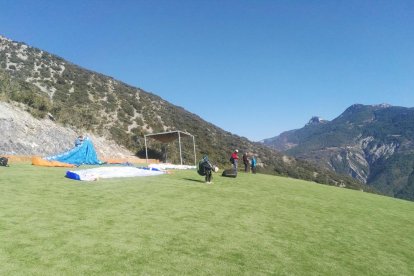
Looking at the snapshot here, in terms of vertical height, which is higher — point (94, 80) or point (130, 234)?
point (94, 80)

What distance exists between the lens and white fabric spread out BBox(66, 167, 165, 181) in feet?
46.1

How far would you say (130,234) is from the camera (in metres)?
6.94

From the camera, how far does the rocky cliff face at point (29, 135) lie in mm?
24516

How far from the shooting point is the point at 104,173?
50.5 ft

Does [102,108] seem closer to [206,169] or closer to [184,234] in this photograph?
[206,169]

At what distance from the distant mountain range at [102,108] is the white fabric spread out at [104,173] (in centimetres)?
1799

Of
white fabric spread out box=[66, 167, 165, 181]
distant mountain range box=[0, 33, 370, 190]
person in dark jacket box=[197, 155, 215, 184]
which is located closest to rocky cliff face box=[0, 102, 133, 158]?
distant mountain range box=[0, 33, 370, 190]

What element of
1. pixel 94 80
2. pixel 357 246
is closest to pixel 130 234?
pixel 357 246

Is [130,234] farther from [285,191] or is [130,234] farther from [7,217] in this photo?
[285,191]

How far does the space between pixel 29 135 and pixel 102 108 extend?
25.1 metres

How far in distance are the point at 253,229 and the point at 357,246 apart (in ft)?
7.18

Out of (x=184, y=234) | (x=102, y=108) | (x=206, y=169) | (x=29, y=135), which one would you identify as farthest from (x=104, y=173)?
(x=102, y=108)

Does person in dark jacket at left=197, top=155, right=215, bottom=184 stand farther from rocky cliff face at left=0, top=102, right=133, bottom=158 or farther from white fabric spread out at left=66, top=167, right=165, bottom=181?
rocky cliff face at left=0, top=102, right=133, bottom=158

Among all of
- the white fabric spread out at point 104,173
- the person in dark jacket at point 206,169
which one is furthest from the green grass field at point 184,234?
the person in dark jacket at point 206,169
